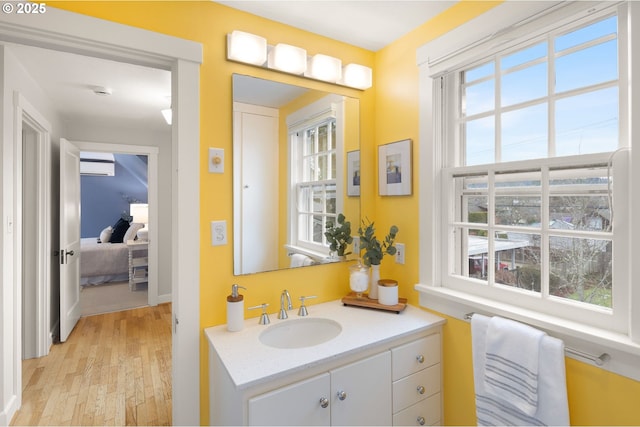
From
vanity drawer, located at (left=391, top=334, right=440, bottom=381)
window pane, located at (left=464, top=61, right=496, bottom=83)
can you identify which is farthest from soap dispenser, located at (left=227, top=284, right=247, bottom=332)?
window pane, located at (left=464, top=61, right=496, bottom=83)

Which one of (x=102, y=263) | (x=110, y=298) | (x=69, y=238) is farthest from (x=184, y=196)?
(x=102, y=263)

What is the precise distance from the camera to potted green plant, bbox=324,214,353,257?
6.29 ft

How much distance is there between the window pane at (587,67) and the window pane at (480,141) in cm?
31

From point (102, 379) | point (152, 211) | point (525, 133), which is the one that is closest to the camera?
point (525, 133)

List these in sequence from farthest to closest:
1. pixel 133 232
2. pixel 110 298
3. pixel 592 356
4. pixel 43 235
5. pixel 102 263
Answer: pixel 133 232 → pixel 102 263 → pixel 110 298 → pixel 43 235 → pixel 592 356

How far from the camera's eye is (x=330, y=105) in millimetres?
1891

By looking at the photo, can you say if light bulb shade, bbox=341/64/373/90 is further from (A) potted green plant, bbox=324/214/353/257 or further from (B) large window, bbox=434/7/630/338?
(A) potted green plant, bbox=324/214/353/257

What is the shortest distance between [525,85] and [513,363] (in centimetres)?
118

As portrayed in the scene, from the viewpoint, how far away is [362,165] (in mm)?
2031

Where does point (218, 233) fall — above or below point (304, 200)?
below

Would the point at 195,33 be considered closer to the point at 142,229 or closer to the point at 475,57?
the point at 475,57

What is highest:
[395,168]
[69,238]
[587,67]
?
[587,67]

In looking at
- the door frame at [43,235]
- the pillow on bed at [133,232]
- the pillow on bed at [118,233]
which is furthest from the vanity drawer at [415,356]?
the pillow on bed at [118,233]

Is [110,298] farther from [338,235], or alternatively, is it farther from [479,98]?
[479,98]
